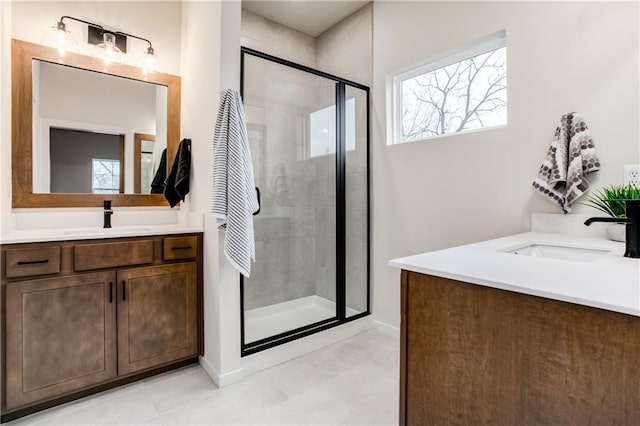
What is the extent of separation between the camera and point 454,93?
2.40 m

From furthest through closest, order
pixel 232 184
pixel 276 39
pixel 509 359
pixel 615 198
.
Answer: pixel 276 39
pixel 232 184
pixel 615 198
pixel 509 359

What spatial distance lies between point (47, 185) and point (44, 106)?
1.66ft

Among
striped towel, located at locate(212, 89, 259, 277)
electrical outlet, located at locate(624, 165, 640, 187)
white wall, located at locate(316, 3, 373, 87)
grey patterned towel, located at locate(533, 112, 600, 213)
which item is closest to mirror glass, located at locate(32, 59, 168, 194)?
striped towel, located at locate(212, 89, 259, 277)

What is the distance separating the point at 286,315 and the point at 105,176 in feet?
5.75

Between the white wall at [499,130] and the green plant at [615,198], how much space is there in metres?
0.05

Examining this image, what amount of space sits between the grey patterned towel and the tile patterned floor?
1.39 m

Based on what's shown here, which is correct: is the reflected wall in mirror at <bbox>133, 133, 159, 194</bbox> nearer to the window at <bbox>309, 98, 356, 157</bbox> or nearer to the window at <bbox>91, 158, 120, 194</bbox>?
the window at <bbox>91, 158, 120, 194</bbox>

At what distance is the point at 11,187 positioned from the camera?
6.54 ft

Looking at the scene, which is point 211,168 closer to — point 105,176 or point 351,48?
point 105,176

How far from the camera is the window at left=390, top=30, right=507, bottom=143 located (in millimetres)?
2146

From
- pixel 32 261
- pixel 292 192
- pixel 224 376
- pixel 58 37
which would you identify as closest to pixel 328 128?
pixel 292 192

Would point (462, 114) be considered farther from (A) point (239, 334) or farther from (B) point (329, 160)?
(A) point (239, 334)

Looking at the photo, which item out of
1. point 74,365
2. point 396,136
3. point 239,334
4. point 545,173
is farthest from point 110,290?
point 545,173

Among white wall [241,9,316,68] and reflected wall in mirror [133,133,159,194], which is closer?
reflected wall in mirror [133,133,159,194]
